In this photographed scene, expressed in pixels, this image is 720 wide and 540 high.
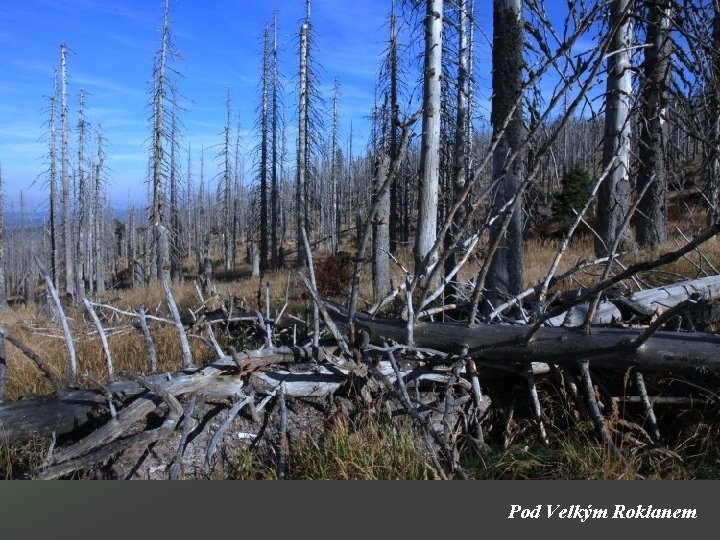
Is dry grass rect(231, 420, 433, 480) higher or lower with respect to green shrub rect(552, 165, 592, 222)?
lower

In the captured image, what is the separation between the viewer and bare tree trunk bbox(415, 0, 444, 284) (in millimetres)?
7734

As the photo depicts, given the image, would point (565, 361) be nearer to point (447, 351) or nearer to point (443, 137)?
point (447, 351)

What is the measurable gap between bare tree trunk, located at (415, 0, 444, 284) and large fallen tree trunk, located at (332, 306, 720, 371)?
13.3 ft

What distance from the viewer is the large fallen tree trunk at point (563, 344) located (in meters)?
3.04

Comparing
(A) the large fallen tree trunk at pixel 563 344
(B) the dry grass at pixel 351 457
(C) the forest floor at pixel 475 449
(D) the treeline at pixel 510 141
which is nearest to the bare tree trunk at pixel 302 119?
(D) the treeline at pixel 510 141

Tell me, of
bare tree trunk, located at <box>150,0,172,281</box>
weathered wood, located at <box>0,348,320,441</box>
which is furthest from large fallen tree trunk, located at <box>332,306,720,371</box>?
bare tree trunk, located at <box>150,0,172,281</box>

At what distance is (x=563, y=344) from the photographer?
3.23m

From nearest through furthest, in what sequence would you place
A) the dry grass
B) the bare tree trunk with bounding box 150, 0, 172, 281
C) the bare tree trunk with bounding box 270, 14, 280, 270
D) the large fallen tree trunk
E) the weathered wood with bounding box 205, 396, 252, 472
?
the dry grass
the weathered wood with bounding box 205, 396, 252, 472
the large fallen tree trunk
the bare tree trunk with bounding box 150, 0, 172, 281
the bare tree trunk with bounding box 270, 14, 280, 270

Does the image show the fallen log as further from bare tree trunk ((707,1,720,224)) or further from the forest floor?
bare tree trunk ((707,1,720,224))

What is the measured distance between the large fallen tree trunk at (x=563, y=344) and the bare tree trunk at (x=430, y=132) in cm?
406

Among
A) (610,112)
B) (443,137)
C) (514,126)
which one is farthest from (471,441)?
(443,137)

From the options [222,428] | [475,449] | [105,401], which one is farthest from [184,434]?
[475,449]

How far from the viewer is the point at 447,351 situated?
3607mm

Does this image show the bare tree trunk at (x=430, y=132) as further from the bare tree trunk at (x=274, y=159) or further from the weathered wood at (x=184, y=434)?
the bare tree trunk at (x=274, y=159)
